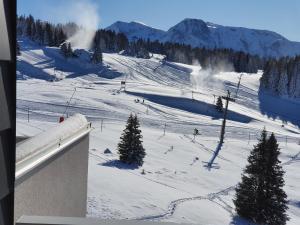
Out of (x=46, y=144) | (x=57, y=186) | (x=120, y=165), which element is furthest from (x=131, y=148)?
(x=46, y=144)

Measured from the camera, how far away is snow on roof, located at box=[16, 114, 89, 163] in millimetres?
2209

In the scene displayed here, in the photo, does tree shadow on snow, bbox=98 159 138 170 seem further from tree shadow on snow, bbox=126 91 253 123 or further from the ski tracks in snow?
tree shadow on snow, bbox=126 91 253 123

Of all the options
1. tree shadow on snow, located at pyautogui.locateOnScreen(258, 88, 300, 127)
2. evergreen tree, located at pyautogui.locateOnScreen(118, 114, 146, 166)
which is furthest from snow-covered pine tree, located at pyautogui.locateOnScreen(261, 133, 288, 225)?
tree shadow on snow, located at pyautogui.locateOnScreen(258, 88, 300, 127)

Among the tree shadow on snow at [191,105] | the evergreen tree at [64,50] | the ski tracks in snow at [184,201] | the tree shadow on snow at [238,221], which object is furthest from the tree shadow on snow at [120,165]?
the evergreen tree at [64,50]

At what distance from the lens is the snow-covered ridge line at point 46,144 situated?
2148 mm

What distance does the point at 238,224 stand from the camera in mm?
19547

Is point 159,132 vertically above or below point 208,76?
below

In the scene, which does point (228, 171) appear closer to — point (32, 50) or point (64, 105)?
point (64, 105)

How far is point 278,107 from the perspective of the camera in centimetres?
10862

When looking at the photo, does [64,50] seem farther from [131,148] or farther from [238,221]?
[238,221]

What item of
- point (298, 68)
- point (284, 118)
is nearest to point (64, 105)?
point (284, 118)

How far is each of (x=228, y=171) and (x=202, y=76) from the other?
296 ft

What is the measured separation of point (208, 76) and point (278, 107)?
24.4 metres

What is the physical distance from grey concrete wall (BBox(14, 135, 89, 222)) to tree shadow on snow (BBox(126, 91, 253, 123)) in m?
67.6
